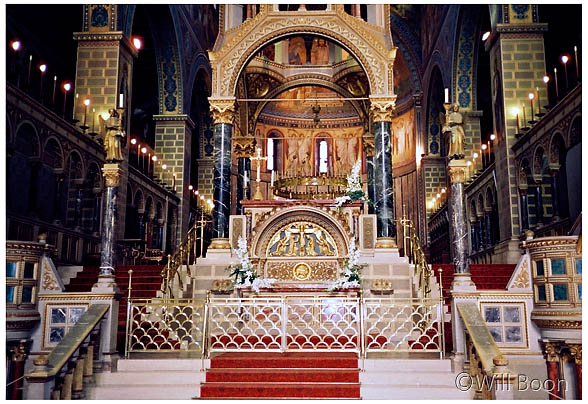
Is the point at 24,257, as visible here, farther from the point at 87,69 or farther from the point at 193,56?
the point at 193,56

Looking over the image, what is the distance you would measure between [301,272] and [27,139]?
654cm

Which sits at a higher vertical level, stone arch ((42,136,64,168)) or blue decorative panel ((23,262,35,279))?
stone arch ((42,136,64,168))

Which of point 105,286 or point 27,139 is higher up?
point 27,139

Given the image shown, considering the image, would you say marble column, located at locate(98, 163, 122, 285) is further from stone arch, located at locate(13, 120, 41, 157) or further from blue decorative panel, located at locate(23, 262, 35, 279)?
stone arch, located at locate(13, 120, 41, 157)

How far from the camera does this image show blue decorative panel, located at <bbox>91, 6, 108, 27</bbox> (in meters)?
14.4

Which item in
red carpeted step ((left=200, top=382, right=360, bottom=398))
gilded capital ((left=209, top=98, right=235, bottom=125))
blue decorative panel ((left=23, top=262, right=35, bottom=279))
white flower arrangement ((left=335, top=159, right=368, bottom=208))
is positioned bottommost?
red carpeted step ((left=200, top=382, right=360, bottom=398))

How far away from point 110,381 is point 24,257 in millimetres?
2123

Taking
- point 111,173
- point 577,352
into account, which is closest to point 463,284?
point 577,352

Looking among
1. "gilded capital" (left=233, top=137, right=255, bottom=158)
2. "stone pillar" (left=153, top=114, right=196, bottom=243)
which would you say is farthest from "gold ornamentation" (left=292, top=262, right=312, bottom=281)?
"stone pillar" (left=153, top=114, right=196, bottom=243)

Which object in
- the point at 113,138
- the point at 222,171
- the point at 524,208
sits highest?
the point at 222,171

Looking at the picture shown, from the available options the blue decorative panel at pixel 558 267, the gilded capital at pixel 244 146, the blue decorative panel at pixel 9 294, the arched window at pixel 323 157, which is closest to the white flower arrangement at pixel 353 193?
the blue decorative panel at pixel 558 267

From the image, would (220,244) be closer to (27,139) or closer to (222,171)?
(222,171)

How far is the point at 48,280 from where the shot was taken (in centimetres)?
809

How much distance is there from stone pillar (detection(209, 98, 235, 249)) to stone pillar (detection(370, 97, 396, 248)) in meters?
3.34
